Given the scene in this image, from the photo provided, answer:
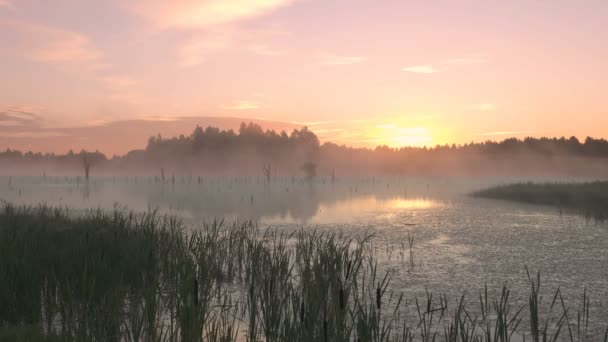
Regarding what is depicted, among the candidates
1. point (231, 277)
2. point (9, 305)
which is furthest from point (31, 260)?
point (231, 277)

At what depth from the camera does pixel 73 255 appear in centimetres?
984

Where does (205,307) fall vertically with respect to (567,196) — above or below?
above

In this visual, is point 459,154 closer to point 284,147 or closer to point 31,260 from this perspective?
point 284,147

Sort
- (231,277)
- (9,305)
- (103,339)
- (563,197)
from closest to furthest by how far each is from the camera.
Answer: (103,339) < (9,305) < (231,277) < (563,197)

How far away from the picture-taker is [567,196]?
3747cm

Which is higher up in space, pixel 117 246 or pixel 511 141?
pixel 511 141

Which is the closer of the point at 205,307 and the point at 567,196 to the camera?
the point at 205,307

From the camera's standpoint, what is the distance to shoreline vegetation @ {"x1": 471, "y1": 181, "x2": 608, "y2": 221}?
3053cm

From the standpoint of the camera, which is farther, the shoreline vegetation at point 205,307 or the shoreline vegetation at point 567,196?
the shoreline vegetation at point 567,196

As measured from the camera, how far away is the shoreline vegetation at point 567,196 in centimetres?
3053

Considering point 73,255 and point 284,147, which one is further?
point 284,147

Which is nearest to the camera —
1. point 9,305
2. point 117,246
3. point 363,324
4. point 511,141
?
point 363,324

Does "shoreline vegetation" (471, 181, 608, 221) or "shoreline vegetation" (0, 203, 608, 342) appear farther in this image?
"shoreline vegetation" (471, 181, 608, 221)

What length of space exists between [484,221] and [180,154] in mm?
172542
